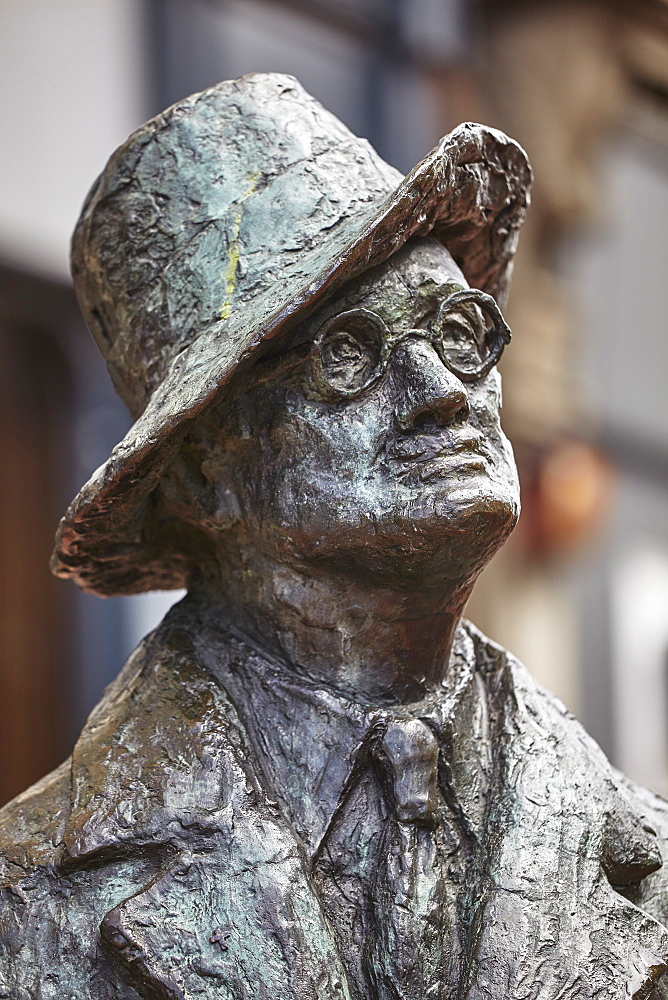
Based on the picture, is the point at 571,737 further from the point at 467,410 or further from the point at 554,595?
the point at 554,595

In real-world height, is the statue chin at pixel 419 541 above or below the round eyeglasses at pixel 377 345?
below

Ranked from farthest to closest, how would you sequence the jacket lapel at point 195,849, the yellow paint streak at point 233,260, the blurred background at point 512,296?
the blurred background at point 512,296, the yellow paint streak at point 233,260, the jacket lapel at point 195,849

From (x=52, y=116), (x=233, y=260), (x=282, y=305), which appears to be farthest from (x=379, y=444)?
(x=52, y=116)

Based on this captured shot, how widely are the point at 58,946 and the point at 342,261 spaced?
2.67 feet

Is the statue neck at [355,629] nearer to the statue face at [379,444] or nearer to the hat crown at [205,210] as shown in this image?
the statue face at [379,444]

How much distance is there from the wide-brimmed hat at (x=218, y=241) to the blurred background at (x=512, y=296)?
2.41 metres

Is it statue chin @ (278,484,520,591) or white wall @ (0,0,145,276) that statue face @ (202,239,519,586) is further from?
white wall @ (0,0,145,276)

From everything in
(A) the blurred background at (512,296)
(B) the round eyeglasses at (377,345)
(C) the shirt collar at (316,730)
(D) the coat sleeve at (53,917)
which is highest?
(A) the blurred background at (512,296)

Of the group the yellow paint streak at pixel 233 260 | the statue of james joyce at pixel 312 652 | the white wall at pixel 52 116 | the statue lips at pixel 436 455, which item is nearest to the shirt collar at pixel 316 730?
the statue of james joyce at pixel 312 652

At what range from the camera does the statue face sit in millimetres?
1843

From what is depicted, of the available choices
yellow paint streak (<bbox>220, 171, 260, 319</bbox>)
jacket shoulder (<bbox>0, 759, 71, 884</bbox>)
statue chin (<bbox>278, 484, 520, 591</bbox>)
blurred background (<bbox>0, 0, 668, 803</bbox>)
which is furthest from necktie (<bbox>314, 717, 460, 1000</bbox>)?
blurred background (<bbox>0, 0, 668, 803</bbox>)

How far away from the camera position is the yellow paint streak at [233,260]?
1946mm

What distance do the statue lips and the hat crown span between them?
0.84 feet

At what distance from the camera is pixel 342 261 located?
1.82 meters
